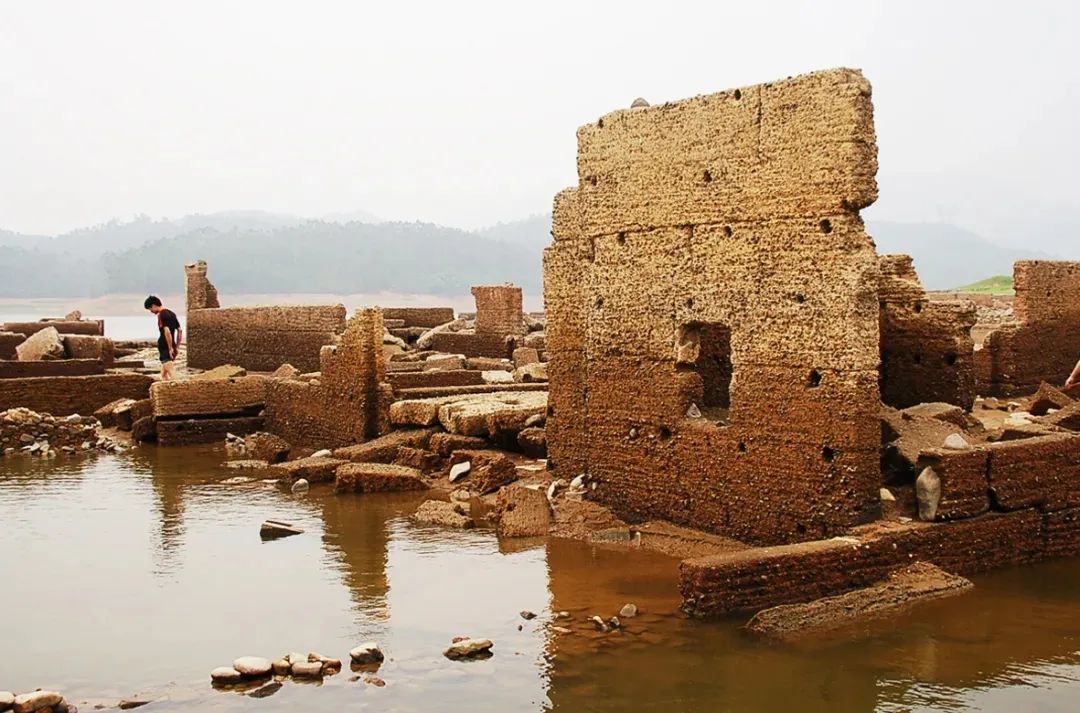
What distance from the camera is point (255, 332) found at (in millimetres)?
25672

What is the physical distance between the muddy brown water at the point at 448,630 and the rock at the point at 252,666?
21 cm

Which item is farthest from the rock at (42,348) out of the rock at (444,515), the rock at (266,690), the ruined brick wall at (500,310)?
the rock at (266,690)

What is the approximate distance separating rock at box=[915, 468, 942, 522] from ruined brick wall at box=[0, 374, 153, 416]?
44.5 ft

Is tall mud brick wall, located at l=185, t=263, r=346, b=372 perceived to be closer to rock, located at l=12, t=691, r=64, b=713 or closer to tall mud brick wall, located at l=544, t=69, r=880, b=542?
tall mud brick wall, located at l=544, t=69, r=880, b=542

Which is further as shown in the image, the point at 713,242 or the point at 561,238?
the point at 561,238

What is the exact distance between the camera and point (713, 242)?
412 inches

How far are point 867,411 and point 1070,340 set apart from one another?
11816 millimetres

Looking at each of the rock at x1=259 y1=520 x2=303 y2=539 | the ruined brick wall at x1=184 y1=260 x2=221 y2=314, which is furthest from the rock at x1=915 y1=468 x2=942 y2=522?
the ruined brick wall at x1=184 y1=260 x2=221 y2=314

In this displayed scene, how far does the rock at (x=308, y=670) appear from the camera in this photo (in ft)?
24.5

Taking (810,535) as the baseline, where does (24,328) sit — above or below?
above

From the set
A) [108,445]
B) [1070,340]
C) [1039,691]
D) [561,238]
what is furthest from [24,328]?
[1039,691]

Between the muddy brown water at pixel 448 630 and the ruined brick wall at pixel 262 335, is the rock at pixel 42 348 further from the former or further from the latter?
the muddy brown water at pixel 448 630

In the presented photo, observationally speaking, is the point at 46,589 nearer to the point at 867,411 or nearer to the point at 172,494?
the point at 172,494

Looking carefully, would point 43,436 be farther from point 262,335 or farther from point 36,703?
point 36,703
